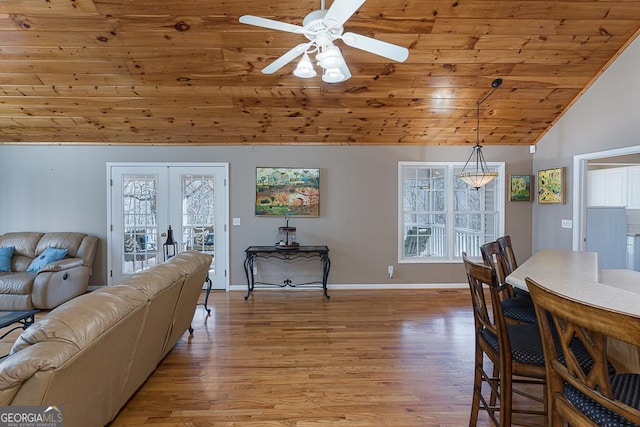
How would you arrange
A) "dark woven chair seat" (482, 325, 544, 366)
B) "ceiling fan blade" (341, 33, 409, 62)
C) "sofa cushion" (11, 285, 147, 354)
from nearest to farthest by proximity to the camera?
"sofa cushion" (11, 285, 147, 354) → "dark woven chair seat" (482, 325, 544, 366) → "ceiling fan blade" (341, 33, 409, 62)

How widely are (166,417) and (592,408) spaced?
7.75 feet

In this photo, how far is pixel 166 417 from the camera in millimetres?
2170

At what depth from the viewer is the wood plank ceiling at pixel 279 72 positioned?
3.13 m

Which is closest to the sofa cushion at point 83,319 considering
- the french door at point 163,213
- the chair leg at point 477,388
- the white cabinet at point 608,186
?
the chair leg at point 477,388

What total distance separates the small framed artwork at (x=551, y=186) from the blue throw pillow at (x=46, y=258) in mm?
7476

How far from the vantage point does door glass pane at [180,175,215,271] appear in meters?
5.32

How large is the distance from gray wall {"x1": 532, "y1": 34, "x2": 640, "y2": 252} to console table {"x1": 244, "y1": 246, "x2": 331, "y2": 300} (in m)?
3.59

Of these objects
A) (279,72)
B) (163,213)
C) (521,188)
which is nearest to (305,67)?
(279,72)

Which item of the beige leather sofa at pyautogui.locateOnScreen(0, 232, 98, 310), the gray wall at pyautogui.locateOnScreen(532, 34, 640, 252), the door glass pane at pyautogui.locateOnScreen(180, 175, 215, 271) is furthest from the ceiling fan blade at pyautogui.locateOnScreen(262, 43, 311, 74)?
the beige leather sofa at pyautogui.locateOnScreen(0, 232, 98, 310)

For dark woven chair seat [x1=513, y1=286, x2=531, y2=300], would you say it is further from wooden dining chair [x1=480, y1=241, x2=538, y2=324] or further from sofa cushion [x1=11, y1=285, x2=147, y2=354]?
sofa cushion [x1=11, y1=285, x2=147, y2=354]

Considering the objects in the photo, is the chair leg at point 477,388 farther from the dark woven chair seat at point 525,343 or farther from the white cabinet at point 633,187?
the white cabinet at point 633,187

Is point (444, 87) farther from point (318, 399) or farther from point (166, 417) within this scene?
point (166, 417)

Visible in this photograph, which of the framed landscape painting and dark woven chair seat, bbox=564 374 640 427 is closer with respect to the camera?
dark woven chair seat, bbox=564 374 640 427

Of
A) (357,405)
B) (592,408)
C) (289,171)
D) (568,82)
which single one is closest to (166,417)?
(357,405)
